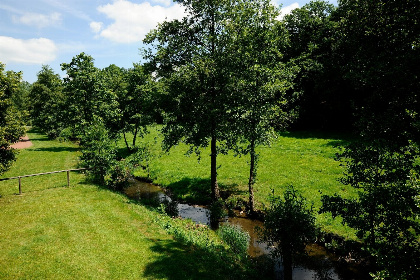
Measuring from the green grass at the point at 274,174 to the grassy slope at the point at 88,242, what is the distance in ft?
24.6

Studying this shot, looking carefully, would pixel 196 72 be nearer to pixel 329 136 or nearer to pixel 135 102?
pixel 135 102

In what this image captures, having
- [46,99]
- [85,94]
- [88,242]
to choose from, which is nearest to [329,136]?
[88,242]

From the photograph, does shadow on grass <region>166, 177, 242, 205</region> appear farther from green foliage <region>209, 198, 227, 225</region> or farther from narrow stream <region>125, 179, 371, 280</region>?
green foliage <region>209, 198, 227, 225</region>

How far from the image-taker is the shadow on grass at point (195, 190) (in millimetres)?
22516

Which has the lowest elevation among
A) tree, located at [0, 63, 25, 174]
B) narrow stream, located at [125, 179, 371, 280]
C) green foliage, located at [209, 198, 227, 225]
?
narrow stream, located at [125, 179, 371, 280]

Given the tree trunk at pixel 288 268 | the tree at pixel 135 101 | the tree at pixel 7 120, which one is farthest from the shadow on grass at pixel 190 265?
the tree at pixel 135 101

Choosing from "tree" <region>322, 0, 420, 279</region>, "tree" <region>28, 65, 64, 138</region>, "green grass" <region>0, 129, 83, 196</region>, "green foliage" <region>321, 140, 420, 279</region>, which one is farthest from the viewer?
"tree" <region>28, 65, 64, 138</region>

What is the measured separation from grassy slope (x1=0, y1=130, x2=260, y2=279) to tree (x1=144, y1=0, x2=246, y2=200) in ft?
23.1

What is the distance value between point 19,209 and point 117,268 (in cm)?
1067

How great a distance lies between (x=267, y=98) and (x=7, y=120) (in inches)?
719

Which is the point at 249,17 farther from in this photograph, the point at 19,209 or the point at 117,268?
the point at 19,209

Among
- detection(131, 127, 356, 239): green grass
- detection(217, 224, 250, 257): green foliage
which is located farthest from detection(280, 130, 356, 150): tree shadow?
detection(217, 224, 250, 257): green foliage

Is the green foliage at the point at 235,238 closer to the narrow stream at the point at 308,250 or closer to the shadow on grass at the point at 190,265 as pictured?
the narrow stream at the point at 308,250

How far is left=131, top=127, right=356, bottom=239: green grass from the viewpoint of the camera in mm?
20448
